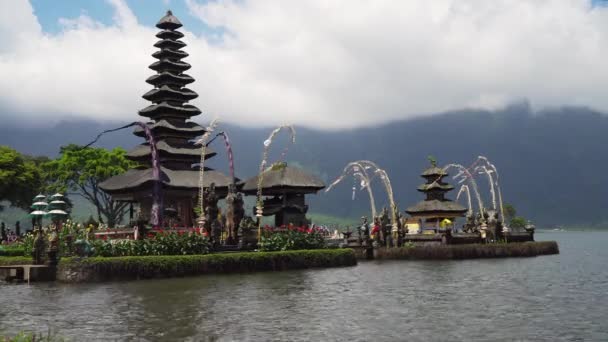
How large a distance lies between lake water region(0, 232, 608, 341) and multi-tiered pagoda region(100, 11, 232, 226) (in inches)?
953

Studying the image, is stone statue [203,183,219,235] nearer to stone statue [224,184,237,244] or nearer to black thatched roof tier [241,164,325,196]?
stone statue [224,184,237,244]

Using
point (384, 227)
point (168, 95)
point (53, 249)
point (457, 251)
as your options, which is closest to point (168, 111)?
point (168, 95)

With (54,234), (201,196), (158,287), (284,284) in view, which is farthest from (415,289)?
(201,196)

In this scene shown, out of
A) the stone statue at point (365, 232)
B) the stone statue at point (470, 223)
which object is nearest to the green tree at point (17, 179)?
the stone statue at point (365, 232)

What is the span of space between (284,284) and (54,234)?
13512 mm

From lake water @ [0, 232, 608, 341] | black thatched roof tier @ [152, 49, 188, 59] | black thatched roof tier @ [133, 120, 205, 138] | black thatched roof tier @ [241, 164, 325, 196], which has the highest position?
black thatched roof tier @ [152, 49, 188, 59]

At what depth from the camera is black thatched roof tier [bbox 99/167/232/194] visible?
58938 millimetres

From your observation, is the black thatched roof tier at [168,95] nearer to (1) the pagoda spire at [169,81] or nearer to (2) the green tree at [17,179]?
(1) the pagoda spire at [169,81]

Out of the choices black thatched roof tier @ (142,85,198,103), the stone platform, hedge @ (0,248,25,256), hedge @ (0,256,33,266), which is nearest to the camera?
the stone platform

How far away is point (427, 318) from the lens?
22172 mm

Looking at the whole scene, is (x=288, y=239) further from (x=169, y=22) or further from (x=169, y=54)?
(x=169, y=22)

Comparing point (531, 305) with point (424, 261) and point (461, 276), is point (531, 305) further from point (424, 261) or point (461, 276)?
point (424, 261)

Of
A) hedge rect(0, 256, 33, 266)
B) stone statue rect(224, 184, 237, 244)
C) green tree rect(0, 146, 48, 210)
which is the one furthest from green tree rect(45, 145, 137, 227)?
hedge rect(0, 256, 33, 266)

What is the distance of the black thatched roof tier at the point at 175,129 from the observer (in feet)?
221
